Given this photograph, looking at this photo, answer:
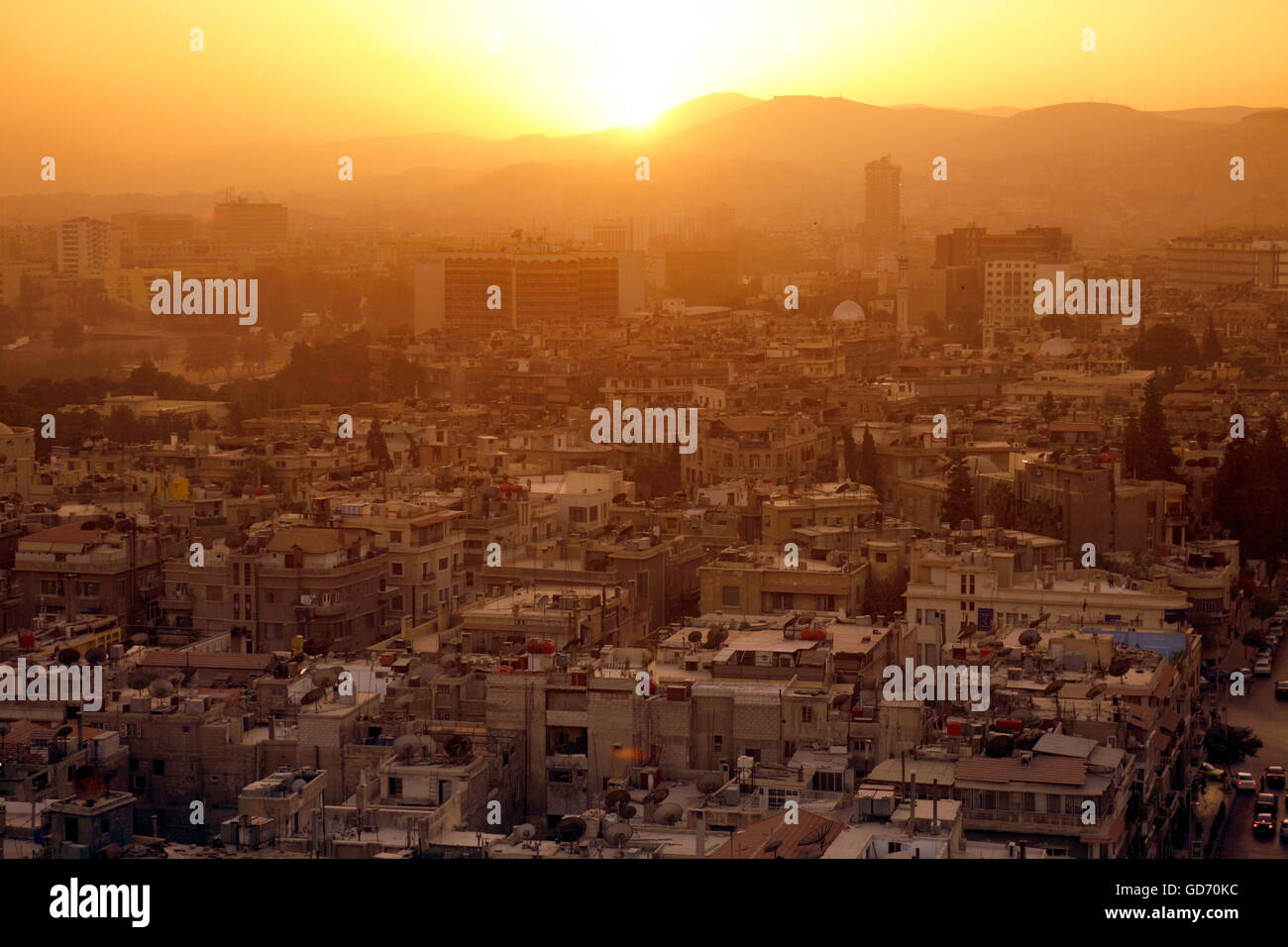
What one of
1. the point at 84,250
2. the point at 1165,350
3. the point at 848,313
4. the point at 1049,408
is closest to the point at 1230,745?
the point at 1049,408

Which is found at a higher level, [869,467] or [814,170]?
[814,170]

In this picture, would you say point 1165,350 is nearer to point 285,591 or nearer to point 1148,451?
point 1148,451

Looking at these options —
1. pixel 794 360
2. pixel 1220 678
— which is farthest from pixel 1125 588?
→ pixel 794 360

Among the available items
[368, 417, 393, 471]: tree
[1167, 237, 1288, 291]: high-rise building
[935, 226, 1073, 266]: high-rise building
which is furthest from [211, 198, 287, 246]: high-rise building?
[368, 417, 393, 471]: tree

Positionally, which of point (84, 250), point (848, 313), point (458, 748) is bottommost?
point (458, 748)

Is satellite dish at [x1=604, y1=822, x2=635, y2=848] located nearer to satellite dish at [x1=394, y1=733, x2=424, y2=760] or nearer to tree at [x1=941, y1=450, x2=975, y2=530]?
satellite dish at [x1=394, y1=733, x2=424, y2=760]

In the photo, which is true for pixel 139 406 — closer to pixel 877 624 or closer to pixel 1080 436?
pixel 1080 436
